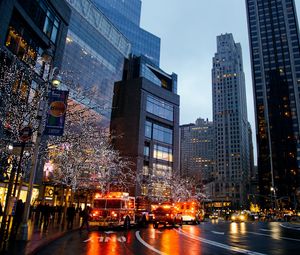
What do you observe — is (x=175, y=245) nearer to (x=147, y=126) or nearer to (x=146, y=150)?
(x=146, y=150)

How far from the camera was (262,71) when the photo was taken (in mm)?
173875

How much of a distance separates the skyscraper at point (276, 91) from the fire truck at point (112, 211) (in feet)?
460

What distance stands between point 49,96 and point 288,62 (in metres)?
175

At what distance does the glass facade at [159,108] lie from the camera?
8359cm

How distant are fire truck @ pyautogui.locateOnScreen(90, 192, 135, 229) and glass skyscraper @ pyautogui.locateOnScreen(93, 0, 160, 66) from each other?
10054cm

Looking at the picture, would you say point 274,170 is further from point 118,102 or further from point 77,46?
point 77,46

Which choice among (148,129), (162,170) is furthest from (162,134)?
(162,170)

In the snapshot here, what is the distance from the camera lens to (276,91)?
535 feet

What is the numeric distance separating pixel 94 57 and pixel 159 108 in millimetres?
23391

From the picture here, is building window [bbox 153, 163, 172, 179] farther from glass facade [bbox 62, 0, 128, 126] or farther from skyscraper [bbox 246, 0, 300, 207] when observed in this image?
skyscraper [bbox 246, 0, 300, 207]

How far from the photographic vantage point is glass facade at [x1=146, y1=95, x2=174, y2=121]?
83594mm

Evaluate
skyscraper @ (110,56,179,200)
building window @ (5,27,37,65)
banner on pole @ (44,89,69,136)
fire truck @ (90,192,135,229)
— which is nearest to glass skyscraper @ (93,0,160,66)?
skyscraper @ (110,56,179,200)

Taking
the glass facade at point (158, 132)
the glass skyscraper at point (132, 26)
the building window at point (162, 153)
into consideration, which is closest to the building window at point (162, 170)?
the building window at point (162, 153)

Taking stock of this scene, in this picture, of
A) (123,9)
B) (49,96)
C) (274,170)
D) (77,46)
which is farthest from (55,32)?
(274,170)
